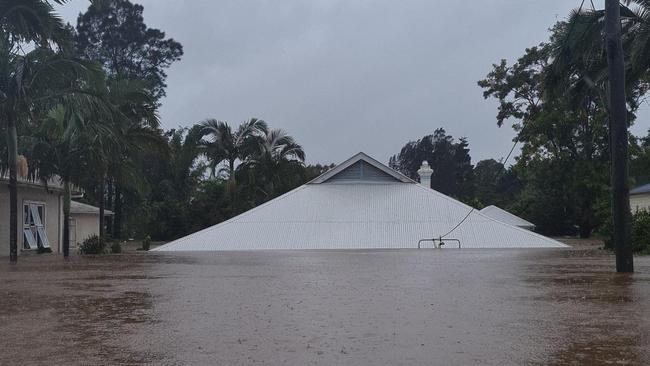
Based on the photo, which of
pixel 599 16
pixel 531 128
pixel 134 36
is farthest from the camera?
pixel 134 36

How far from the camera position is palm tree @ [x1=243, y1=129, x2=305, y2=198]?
142 ft

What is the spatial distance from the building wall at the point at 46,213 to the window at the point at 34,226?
28 centimetres

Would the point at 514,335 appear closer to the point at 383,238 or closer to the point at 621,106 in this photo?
the point at 621,106

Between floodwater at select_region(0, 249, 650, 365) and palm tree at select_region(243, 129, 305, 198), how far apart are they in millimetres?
30011

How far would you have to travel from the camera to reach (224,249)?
101ft

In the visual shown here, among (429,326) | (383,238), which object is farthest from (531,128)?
(429,326)

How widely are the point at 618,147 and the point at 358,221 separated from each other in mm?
20240

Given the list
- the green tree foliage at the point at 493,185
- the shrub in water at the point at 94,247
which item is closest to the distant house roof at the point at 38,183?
the shrub in water at the point at 94,247

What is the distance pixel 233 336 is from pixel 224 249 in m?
24.4

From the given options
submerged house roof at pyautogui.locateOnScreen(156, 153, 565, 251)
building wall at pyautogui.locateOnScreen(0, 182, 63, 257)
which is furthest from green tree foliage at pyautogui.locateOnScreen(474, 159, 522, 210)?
building wall at pyautogui.locateOnScreen(0, 182, 63, 257)

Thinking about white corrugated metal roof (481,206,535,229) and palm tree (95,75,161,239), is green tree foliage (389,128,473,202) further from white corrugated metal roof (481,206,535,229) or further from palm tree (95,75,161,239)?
palm tree (95,75,161,239)

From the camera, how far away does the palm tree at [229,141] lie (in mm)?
43031

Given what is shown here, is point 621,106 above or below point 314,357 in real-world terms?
above

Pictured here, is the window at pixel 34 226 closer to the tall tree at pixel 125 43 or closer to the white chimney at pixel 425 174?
the white chimney at pixel 425 174
